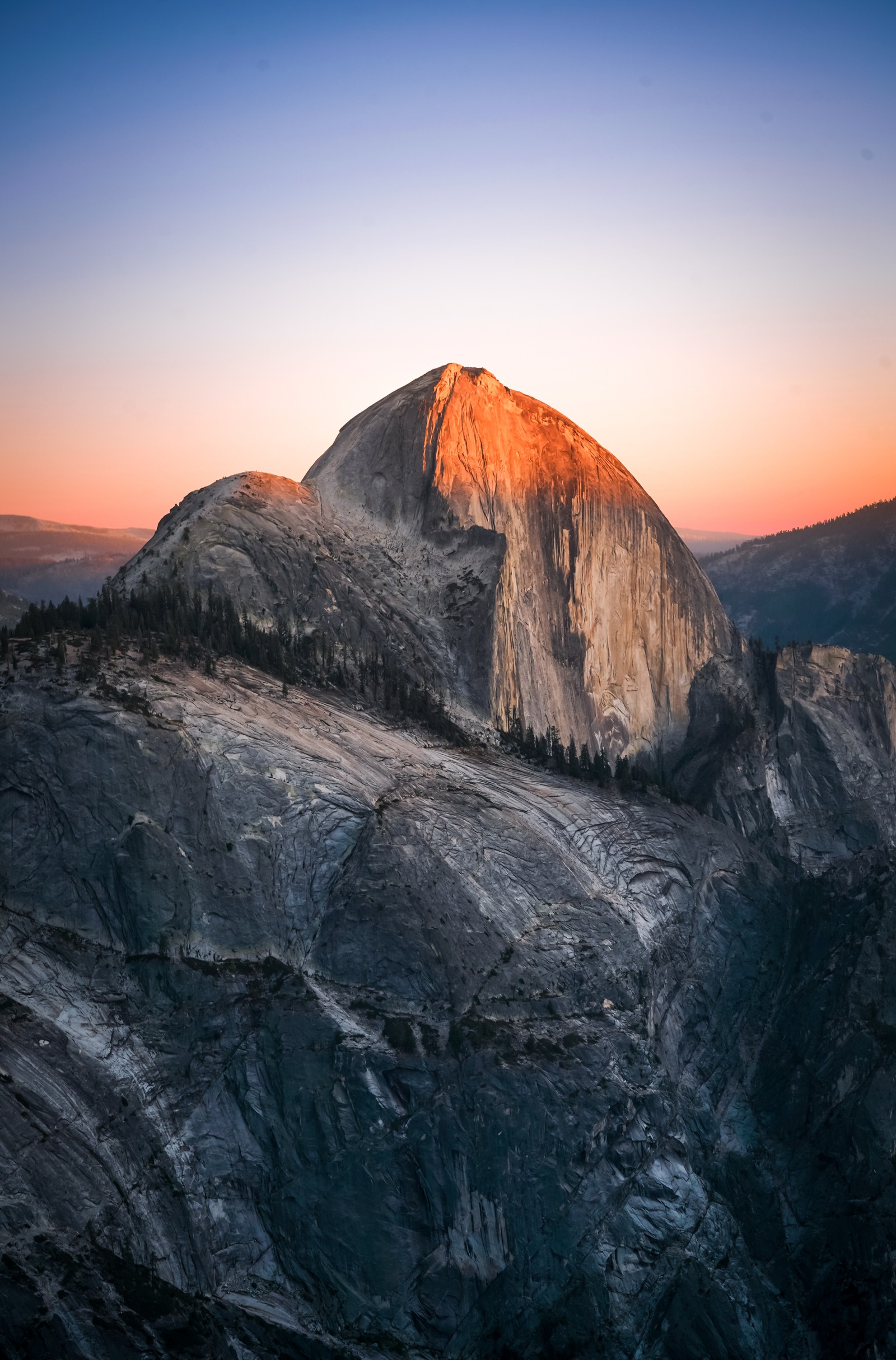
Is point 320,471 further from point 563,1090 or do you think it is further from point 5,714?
point 563,1090

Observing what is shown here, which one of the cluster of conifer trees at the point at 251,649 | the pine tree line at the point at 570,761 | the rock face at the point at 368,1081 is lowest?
the rock face at the point at 368,1081

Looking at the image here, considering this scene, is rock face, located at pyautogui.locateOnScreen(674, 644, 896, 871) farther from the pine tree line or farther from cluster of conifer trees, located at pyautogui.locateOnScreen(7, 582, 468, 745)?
cluster of conifer trees, located at pyautogui.locateOnScreen(7, 582, 468, 745)

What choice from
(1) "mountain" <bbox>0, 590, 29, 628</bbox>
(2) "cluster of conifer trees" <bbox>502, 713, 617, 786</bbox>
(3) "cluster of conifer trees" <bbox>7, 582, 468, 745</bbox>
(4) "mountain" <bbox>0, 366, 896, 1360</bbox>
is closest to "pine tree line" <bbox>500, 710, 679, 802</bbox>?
(2) "cluster of conifer trees" <bbox>502, 713, 617, 786</bbox>

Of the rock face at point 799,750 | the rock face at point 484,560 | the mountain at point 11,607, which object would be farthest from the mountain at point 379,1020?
the mountain at point 11,607

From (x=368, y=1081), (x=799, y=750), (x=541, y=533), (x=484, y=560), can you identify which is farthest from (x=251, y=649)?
(x=799, y=750)

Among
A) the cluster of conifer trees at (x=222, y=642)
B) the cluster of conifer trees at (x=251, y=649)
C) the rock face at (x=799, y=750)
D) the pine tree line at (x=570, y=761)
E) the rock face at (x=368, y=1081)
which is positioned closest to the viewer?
the rock face at (x=368, y=1081)

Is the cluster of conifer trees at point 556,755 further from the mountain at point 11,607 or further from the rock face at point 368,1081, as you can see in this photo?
the mountain at point 11,607

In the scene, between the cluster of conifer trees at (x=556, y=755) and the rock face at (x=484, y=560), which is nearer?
the cluster of conifer trees at (x=556, y=755)
